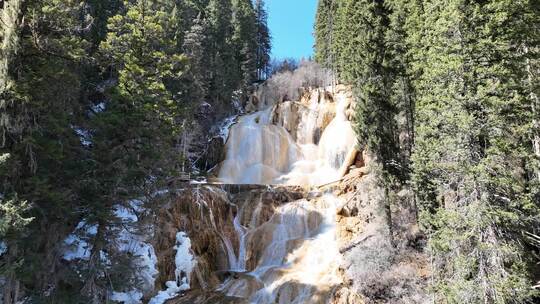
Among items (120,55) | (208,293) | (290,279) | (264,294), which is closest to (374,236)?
(290,279)

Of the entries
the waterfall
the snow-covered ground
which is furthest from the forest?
the waterfall

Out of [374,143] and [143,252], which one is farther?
[374,143]

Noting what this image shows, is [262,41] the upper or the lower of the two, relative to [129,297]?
upper

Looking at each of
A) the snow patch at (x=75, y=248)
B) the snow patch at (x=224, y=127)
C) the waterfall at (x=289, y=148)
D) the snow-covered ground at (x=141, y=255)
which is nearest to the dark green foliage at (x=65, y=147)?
the snow patch at (x=75, y=248)

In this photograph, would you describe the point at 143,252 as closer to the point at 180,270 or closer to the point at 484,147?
the point at 180,270

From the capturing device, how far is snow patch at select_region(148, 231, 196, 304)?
1733 centimetres

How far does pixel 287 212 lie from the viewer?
2311 cm

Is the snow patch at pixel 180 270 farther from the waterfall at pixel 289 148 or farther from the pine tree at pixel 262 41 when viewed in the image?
the pine tree at pixel 262 41

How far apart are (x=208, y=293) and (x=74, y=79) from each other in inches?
414

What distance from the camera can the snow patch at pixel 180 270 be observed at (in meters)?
17.3

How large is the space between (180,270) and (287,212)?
725 centimetres

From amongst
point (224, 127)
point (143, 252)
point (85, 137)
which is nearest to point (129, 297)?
point (143, 252)

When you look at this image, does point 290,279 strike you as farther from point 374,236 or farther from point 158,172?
point 158,172

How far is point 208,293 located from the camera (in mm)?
17438
